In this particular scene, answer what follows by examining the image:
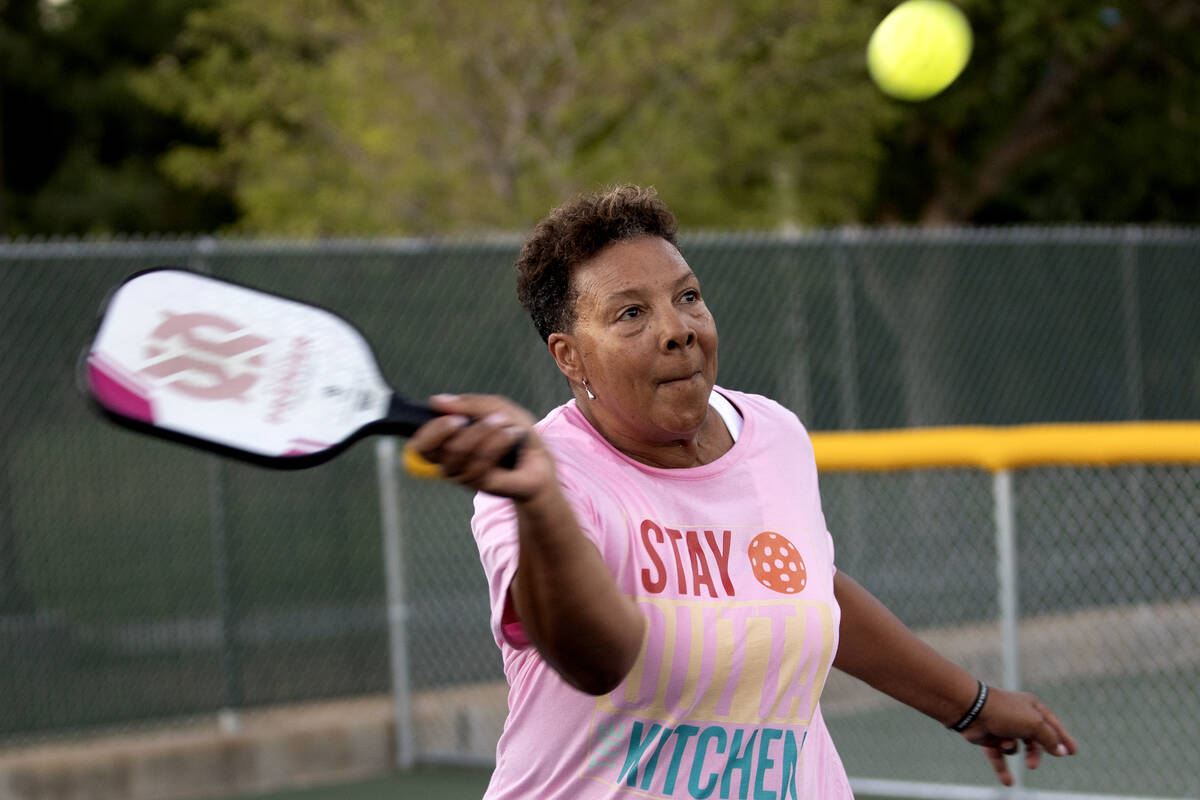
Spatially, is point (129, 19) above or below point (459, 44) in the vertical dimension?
below

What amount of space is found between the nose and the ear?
0.62 feet

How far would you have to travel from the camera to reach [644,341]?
8.84 feet

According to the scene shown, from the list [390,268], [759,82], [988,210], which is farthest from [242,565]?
[988,210]

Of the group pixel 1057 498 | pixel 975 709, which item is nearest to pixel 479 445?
pixel 975 709

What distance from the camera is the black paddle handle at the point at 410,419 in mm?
2068

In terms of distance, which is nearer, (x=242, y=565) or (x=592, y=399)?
(x=592, y=399)

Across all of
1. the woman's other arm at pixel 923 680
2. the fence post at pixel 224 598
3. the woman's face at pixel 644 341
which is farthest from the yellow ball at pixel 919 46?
the woman's face at pixel 644 341

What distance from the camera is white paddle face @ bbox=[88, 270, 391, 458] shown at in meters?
2.04

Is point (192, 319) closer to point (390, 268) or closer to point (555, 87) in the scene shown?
point (390, 268)

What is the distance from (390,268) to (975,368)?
136 inches

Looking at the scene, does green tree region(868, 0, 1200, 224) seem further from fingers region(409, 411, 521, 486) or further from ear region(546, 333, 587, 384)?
fingers region(409, 411, 521, 486)

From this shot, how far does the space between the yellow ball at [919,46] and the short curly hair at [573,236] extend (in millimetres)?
6387

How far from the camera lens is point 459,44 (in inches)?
470

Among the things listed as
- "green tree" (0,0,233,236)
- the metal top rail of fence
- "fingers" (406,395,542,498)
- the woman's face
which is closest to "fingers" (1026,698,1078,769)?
the woman's face
